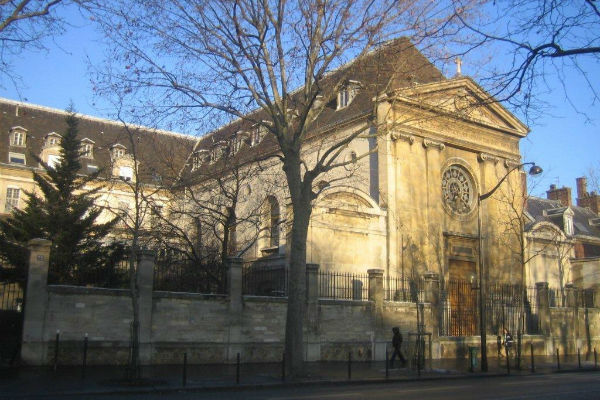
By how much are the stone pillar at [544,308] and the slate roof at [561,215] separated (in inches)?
769

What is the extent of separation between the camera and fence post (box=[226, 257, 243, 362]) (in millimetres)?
21969

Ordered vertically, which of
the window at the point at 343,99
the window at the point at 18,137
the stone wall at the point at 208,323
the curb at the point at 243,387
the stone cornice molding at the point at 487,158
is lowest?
the curb at the point at 243,387

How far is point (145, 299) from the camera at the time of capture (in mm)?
20250

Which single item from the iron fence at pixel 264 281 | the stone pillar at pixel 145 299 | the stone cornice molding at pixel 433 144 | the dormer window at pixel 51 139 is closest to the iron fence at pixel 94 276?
the stone pillar at pixel 145 299

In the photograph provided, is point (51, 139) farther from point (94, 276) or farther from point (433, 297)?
point (433, 297)

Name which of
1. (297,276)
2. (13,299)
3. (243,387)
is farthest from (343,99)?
(243,387)

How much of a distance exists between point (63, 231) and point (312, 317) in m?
12.5

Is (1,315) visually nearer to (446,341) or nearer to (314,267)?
(314,267)

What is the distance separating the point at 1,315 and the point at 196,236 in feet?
44.2

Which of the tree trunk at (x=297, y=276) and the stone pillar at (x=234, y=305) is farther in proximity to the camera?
the stone pillar at (x=234, y=305)

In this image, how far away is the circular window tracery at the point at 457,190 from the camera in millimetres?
37031

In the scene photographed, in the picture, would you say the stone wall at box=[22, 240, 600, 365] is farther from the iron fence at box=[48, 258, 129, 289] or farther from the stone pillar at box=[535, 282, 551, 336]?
the stone pillar at box=[535, 282, 551, 336]

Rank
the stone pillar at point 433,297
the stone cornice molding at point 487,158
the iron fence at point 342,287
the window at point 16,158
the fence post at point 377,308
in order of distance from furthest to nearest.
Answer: the window at point 16,158
the stone cornice molding at point 487,158
the stone pillar at point 433,297
the iron fence at point 342,287
the fence post at point 377,308

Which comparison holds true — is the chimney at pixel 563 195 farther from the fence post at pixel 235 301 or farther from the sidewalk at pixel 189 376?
the fence post at pixel 235 301
